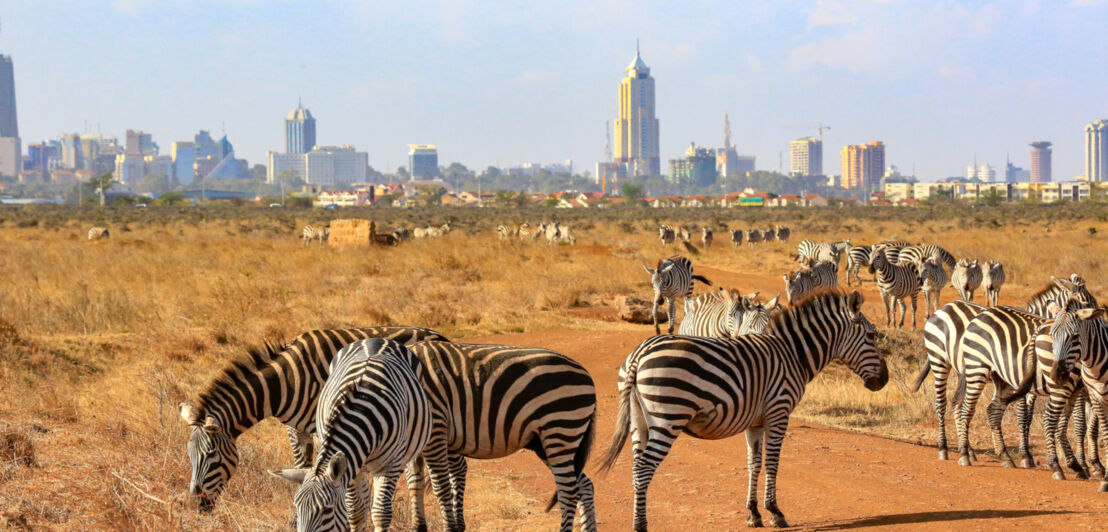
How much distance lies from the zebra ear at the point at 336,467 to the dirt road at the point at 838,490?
3.05 meters

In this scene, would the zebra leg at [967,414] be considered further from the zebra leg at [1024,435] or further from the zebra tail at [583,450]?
the zebra tail at [583,450]

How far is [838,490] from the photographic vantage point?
8.83 metres

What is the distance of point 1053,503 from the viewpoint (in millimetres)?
8438

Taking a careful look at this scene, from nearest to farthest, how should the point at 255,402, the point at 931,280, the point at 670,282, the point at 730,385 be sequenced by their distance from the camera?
the point at 255,402
the point at 730,385
the point at 670,282
the point at 931,280

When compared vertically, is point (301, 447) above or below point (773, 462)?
above

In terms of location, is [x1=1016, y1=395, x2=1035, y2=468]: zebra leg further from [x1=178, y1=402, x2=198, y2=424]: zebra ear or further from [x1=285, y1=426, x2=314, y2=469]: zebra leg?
[x1=178, y1=402, x2=198, y2=424]: zebra ear

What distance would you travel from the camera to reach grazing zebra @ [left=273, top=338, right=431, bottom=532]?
200 inches

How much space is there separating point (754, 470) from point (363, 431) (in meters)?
3.49

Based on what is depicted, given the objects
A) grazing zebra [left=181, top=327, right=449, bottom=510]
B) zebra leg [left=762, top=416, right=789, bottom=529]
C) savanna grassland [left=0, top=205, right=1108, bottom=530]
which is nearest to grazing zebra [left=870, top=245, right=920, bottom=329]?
savanna grassland [left=0, top=205, right=1108, bottom=530]

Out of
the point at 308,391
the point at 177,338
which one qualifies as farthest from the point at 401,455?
the point at 177,338

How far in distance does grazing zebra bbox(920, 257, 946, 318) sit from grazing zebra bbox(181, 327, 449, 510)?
51.8 feet

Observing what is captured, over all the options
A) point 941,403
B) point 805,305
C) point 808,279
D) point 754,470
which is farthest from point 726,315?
point 808,279

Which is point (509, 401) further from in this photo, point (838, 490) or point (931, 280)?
point (931, 280)

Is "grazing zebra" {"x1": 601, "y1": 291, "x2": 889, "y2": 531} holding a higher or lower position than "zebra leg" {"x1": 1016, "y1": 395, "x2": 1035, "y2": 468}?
higher
